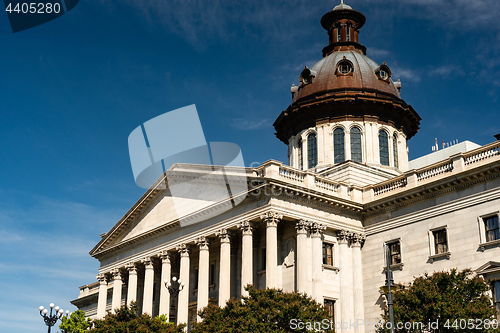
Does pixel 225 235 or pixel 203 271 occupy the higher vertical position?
pixel 225 235

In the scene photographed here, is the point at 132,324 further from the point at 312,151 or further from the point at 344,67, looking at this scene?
the point at 344,67

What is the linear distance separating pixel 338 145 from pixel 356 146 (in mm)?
1371

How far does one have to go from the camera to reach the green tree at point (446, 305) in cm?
2461

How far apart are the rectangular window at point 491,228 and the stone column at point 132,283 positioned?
25.2 m

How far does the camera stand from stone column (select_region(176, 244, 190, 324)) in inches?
1467

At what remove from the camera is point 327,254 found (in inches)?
1377

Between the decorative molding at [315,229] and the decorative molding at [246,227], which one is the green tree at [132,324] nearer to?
the decorative molding at [246,227]

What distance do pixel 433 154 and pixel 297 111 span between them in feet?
50.4

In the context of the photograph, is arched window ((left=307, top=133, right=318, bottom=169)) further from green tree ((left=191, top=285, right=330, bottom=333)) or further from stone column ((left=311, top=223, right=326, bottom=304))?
green tree ((left=191, top=285, right=330, bottom=333))

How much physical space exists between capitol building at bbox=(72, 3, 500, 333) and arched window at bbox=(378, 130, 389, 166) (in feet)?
0.30

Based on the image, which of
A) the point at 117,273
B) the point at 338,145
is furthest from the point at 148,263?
the point at 338,145

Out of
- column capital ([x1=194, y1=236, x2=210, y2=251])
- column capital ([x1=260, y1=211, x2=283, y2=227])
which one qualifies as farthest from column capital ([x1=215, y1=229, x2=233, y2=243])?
column capital ([x1=260, y1=211, x2=283, y2=227])

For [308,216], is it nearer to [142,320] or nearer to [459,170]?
[459,170]

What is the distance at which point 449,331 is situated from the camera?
25.0m
